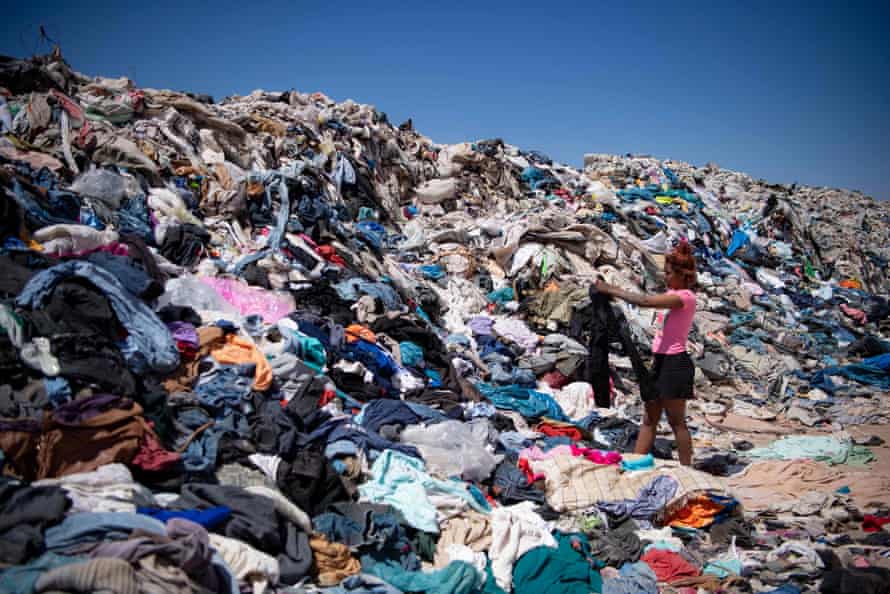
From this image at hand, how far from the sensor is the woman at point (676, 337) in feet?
12.5

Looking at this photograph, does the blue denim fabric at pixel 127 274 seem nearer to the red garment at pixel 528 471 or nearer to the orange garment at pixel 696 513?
the red garment at pixel 528 471

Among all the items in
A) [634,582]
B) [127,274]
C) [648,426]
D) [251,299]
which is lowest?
[634,582]

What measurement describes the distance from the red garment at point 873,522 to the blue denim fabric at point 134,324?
4.65 metres

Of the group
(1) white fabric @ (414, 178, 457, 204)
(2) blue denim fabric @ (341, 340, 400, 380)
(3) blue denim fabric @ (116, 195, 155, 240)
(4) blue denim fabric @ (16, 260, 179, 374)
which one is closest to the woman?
(2) blue denim fabric @ (341, 340, 400, 380)

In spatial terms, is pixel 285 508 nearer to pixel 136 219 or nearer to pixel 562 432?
pixel 562 432

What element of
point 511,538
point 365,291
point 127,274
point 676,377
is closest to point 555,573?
point 511,538

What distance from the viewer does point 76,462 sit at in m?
2.41

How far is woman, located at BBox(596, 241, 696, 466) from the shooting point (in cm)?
382

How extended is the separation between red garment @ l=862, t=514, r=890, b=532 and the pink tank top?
5.00 feet

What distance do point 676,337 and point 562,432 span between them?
1.51 meters

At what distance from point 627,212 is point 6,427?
1117 centimetres

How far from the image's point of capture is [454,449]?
12.6 feet

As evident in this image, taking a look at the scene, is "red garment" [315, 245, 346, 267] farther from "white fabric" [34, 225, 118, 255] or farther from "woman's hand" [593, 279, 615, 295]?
"woman's hand" [593, 279, 615, 295]

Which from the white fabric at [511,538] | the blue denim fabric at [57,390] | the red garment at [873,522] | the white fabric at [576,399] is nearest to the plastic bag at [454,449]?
the white fabric at [511,538]
